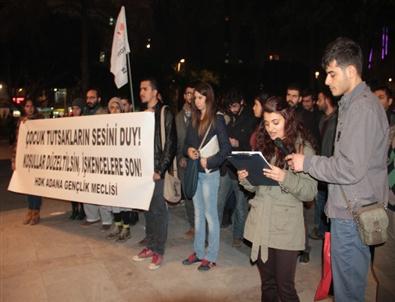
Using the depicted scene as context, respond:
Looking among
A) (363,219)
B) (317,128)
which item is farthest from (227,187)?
(363,219)

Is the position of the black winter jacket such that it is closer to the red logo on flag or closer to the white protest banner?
the white protest banner

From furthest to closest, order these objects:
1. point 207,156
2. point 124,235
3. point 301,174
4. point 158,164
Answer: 1. point 124,235
2. point 158,164
3. point 207,156
4. point 301,174

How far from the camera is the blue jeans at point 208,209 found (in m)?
4.33

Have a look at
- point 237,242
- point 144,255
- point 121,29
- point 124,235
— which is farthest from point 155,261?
point 121,29

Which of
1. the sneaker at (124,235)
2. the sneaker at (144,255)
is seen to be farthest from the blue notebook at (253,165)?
the sneaker at (124,235)

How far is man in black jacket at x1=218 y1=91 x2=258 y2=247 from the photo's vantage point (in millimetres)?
5117

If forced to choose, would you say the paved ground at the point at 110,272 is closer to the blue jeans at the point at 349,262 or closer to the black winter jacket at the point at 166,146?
the black winter jacket at the point at 166,146

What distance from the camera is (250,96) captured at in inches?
1289

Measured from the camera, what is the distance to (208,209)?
14.4ft

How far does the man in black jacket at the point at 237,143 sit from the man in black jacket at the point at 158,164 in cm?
81

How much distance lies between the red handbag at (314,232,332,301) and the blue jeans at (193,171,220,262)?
1.23 meters

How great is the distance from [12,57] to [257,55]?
18268 mm

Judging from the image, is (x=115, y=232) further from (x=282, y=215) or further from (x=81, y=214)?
(x=282, y=215)

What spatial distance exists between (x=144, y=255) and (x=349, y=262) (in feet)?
9.62
